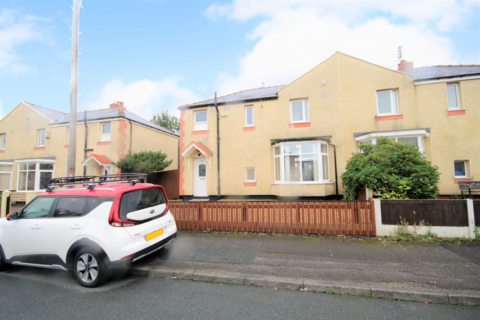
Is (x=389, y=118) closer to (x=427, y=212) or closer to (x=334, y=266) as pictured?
(x=427, y=212)

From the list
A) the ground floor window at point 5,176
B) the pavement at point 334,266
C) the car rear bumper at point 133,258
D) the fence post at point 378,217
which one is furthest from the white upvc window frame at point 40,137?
the fence post at point 378,217

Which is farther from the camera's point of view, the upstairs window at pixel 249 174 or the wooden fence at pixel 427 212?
the upstairs window at pixel 249 174

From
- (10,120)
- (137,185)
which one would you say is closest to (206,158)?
(137,185)

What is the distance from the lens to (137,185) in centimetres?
466

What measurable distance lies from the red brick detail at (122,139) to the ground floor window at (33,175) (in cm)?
621

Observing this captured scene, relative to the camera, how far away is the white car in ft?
12.9

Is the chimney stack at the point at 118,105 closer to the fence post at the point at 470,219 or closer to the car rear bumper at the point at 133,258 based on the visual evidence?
the car rear bumper at the point at 133,258

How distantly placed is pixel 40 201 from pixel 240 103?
33.9ft

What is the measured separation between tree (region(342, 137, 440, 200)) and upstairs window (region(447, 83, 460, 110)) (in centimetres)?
620

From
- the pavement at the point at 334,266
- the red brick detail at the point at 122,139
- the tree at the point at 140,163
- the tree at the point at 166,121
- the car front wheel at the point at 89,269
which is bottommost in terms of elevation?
the pavement at the point at 334,266

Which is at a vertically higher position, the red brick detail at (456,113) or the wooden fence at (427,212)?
the red brick detail at (456,113)

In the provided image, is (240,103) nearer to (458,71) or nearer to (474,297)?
(458,71)

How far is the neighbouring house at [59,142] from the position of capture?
15.4 meters

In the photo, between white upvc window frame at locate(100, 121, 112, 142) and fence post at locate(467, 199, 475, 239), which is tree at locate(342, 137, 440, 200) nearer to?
fence post at locate(467, 199, 475, 239)
